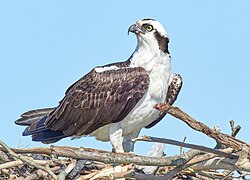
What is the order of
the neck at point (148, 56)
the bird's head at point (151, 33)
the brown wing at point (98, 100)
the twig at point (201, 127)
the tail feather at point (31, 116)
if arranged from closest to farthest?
the twig at point (201, 127), the brown wing at point (98, 100), the neck at point (148, 56), the bird's head at point (151, 33), the tail feather at point (31, 116)

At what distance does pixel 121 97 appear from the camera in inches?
313

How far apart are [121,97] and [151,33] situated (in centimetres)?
88

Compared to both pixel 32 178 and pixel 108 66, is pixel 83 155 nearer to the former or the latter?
pixel 32 178

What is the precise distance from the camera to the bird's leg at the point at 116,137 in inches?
311

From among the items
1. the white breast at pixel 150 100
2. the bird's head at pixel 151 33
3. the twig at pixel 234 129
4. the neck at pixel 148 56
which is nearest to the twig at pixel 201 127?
the twig at pixel 234 129

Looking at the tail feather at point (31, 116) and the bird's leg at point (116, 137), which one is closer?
the bird's leg at point (116, 137)

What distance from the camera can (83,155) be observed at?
473 cm

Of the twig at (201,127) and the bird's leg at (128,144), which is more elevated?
the twig at (201,127)

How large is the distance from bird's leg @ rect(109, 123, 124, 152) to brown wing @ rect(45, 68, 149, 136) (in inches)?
3.8

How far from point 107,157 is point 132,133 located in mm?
3631

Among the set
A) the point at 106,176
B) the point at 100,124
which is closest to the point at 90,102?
the point at 100,124

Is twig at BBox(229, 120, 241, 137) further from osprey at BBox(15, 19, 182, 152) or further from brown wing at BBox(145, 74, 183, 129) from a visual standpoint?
brown wing at BBox(145, 74, 183, 129)

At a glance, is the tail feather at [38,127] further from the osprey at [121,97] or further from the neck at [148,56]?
the neck at [148,56]

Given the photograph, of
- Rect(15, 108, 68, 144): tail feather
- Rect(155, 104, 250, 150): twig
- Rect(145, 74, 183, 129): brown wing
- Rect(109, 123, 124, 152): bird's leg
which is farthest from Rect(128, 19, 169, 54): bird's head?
Rect(155, 104, 250, 150): twig
